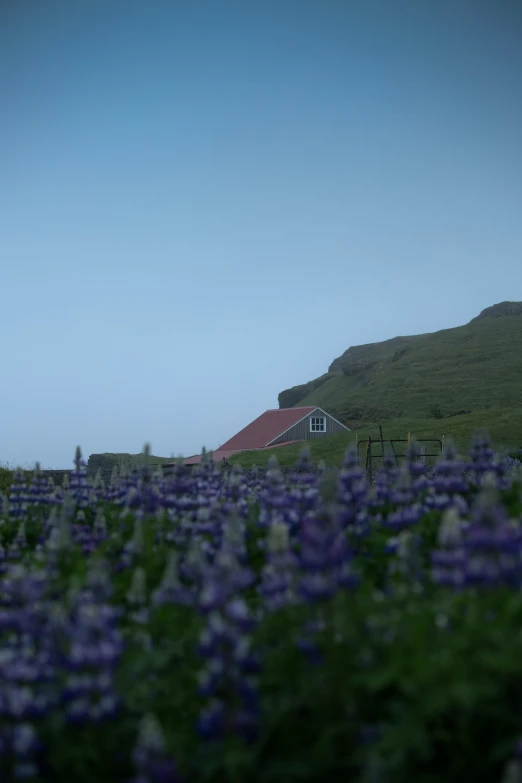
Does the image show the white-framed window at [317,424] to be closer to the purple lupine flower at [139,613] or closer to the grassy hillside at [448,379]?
the grassy hillside at [448,379]

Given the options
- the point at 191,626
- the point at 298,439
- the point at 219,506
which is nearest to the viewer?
the point at 191,626

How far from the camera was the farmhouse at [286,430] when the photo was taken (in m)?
66.9

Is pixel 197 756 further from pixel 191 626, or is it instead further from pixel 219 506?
pixel 219 506

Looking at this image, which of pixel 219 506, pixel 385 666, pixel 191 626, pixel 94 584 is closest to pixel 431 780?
pixel 385 666

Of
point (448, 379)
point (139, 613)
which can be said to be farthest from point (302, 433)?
point (139, 613)

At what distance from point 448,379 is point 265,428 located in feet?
187

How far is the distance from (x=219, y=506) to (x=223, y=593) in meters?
4.06

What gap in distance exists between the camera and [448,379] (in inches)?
4660

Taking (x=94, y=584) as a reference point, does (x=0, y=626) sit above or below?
below

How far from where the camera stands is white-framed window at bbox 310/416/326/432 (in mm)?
68062

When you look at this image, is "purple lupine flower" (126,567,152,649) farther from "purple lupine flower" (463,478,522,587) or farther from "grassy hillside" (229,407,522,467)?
"grassy hillside" (229,407,522,467)

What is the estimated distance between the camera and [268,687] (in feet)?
14.1

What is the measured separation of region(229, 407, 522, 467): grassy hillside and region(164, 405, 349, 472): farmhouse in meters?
6.56

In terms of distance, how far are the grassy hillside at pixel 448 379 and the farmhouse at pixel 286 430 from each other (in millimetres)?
12209
